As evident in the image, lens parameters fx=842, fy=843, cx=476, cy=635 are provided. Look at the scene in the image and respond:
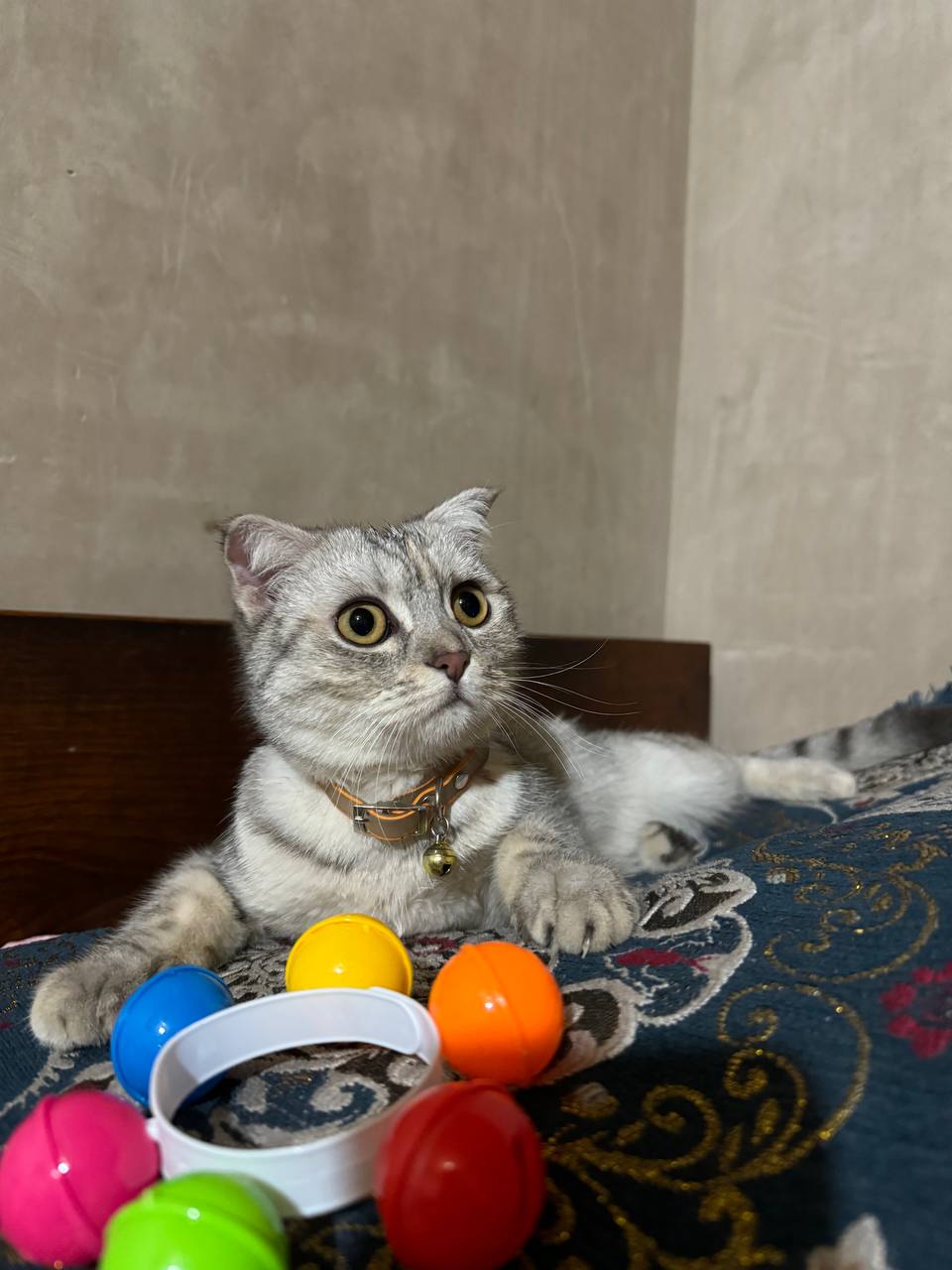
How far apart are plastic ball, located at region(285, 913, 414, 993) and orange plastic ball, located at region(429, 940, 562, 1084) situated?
0.09 meters

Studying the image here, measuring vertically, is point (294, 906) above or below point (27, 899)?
above

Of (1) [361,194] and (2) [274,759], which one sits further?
(1) [361,194]

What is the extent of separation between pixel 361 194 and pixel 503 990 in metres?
1.83

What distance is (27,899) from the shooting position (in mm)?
1328

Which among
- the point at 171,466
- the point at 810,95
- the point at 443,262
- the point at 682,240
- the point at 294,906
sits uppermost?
the point at 810,95

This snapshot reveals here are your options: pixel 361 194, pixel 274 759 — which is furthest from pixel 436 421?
pixel 274 759

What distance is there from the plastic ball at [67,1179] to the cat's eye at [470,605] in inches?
27.8

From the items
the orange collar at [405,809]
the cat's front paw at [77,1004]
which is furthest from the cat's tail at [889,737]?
the cat's front paw at [77,1004]

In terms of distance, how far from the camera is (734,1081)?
2.09ft

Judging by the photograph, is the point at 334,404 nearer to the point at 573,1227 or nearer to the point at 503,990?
the point at 503,990

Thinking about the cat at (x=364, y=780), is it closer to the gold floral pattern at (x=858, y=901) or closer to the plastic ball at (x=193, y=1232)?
the gold floral pattern at (x=858, y=901)

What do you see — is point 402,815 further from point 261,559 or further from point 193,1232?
point 193,1232

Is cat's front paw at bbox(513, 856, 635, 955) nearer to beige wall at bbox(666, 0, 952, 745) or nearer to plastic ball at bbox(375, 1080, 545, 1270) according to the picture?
plastic ball at bbox(375, 1080, 545, 1270)

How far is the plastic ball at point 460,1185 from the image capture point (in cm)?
49
